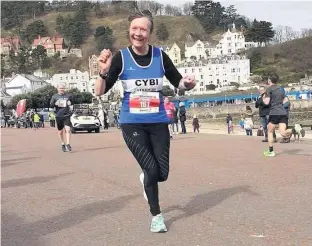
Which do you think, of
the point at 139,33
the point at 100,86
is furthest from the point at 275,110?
the point at 100,86

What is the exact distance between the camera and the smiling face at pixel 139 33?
543 cm

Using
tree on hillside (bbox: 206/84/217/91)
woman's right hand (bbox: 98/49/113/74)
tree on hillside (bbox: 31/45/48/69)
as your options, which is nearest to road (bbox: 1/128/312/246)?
woman's right hand (bbox: 98/49/113/74)

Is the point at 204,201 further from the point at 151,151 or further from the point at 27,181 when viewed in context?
the point at 27,181

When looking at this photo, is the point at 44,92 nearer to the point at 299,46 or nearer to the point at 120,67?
the point at 299,46

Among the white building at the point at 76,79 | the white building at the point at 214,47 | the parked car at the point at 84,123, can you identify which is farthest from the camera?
the white building at the point at 214,47

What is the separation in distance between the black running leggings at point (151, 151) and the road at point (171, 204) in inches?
15.3

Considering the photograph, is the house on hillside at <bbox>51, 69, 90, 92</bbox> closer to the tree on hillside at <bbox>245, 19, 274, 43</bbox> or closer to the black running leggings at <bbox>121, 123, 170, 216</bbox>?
the tree on hillside at <bbox>245, 19, 274, 43</bbox>

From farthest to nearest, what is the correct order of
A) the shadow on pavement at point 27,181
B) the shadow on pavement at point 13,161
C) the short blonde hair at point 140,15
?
1. the shadow on pavement at point 13,161
2. the shadow on pavement at point 27,181
3. the short blonde hair at point 140,15

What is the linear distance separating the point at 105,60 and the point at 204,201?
7.98ft

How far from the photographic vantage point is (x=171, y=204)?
6648 millimetres

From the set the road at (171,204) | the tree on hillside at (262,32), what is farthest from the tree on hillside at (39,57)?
the road at (171,204)

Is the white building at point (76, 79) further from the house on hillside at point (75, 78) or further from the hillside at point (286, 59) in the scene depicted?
the hillside at point (286, 59)

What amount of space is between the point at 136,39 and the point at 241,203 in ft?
7.72

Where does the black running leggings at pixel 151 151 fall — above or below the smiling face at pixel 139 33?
below
